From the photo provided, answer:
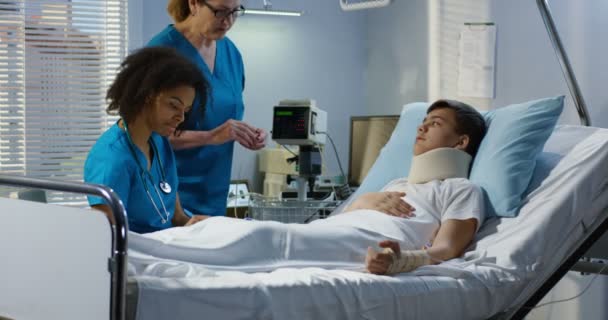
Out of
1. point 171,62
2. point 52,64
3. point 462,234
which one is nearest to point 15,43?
point 52,64

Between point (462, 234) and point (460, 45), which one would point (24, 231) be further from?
point (460, 45)

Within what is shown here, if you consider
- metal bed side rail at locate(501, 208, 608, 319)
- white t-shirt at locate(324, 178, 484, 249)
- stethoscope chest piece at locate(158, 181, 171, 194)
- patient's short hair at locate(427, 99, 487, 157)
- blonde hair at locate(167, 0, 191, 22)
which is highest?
blonde hair at locate(167, 0, 191, 22)

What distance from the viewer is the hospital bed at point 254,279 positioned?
154 cm

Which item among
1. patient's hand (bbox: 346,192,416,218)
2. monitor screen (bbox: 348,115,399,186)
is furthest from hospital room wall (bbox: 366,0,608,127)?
patient's hand (bbox: 346,192,416,218)

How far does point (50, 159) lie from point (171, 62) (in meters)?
2.27

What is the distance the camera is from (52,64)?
421 cm

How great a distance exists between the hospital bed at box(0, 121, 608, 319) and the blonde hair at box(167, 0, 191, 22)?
114 centimetres

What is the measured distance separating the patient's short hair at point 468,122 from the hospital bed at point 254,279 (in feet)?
1.34

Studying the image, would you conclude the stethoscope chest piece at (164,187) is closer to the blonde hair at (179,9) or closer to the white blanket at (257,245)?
the white blanket at (257,245)

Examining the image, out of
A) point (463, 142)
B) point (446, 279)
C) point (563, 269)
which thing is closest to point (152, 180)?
point (446, 279)

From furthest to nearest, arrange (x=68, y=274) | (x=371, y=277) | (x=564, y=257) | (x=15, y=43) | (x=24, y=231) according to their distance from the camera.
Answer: (x=15, y=43) → (x=564, y=257) → (x=371, y=277) → (x=24, y=231) → (x=68, y=274)

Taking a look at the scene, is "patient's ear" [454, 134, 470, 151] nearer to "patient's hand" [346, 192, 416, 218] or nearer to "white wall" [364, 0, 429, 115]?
"patient's hand" [346, 192, 416, 218]

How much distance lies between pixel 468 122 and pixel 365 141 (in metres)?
1.49

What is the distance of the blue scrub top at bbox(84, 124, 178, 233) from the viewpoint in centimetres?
208
